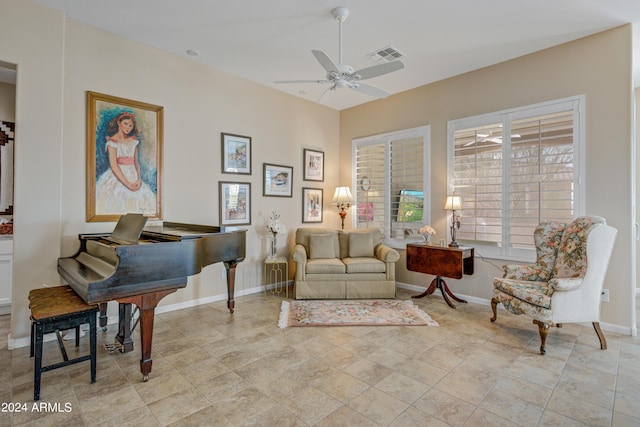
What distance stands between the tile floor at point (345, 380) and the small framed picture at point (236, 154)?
2.11 m

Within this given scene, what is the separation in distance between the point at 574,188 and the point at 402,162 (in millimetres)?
2238

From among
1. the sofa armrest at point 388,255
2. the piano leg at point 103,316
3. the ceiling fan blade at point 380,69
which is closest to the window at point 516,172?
the sofa armrest at point 388,255

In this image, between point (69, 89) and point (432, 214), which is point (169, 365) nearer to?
point (69, 89)

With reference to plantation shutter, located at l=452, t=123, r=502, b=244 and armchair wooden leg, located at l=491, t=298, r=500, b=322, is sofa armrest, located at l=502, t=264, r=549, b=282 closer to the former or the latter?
armchair wooden leg, located at l=491, t=298, r=500, b=322

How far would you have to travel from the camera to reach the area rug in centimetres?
353

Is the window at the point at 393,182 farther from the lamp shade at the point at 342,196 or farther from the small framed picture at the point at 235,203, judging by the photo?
the small framed picture at the point at 235,203

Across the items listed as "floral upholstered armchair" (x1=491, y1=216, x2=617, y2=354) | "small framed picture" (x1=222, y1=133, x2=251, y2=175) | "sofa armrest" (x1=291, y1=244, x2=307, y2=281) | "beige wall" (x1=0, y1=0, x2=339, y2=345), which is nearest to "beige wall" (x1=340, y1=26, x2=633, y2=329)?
"floral upholstered armchair" (x1=491, y1=216, x2=617, y2=354)

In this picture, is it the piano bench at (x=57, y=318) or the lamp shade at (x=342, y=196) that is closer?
the piano bench at (x=57, y=318)

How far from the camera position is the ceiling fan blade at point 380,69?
2816mm

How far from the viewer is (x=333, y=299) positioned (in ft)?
14.4

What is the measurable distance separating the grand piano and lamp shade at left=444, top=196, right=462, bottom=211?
2872 mm

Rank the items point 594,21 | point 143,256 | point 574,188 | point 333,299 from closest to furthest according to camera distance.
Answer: point 143,256 < point 594,21 < point 574,188 < point 333,299

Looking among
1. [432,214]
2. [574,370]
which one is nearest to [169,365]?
[574,370]

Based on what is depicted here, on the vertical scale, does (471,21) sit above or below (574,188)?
above
